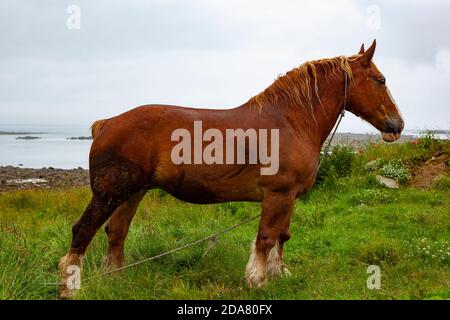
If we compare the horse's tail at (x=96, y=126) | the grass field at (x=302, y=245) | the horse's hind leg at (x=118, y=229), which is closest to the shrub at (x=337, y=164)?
the grass field at (x=302, y=245)

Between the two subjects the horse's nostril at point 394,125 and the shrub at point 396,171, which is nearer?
the horse's nostril at point 394,125

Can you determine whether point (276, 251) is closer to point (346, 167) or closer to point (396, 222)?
point (396, 222)

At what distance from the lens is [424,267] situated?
5547 millimetres

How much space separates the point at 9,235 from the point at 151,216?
3.43 meters

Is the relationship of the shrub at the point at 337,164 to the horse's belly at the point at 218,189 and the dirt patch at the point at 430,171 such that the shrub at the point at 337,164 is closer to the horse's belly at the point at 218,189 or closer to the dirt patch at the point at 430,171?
the dirt patch at the point at 430,171

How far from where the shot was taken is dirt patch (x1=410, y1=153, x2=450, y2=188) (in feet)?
31.8

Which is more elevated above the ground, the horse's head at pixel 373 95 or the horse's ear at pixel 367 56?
the horse's ear at pixel 367 56

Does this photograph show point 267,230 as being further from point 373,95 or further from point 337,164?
point 337,164

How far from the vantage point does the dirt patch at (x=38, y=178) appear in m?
18.8

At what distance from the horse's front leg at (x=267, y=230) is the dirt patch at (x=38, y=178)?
48.3 ft

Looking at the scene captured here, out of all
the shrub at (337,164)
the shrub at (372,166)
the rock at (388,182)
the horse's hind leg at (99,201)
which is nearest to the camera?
the horse's hind leg at (99,201)

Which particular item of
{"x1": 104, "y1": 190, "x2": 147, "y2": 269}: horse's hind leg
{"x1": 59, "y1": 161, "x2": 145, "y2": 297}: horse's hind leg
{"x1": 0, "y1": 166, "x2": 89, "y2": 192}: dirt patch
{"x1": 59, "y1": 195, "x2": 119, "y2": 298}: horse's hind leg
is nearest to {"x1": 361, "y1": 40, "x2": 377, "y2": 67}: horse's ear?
{"x1": 59, "y1": 161, "x2": 145, "y2": 297}: horse's hind leg

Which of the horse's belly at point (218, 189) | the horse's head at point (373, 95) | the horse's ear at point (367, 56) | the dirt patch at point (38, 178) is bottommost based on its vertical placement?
the dirt patch at point (38, 178)
